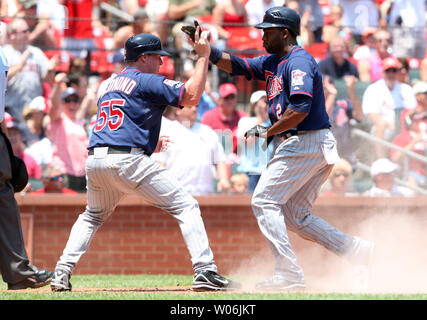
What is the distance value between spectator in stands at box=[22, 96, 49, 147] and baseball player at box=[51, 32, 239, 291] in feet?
12.4

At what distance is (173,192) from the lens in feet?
22.2

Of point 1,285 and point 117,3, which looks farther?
point 117,3

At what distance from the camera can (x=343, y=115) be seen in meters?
10.9

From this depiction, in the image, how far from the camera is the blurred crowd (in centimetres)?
1031

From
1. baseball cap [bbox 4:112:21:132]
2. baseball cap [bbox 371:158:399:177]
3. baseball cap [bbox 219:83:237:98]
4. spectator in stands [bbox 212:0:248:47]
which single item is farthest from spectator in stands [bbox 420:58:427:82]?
baseball cap [bbox 4:112:21:132]

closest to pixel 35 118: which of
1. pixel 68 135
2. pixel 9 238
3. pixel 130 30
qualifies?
pixel 68 135

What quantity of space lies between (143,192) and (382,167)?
4671mm

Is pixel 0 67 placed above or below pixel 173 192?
above

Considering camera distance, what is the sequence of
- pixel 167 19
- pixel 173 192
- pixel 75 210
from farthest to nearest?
pixel 167 19 < pixel 75 210 < pixel 173 192

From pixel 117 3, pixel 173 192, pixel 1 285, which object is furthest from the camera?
pixel 117 3

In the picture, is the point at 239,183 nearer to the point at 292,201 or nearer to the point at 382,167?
the point at 382,167
